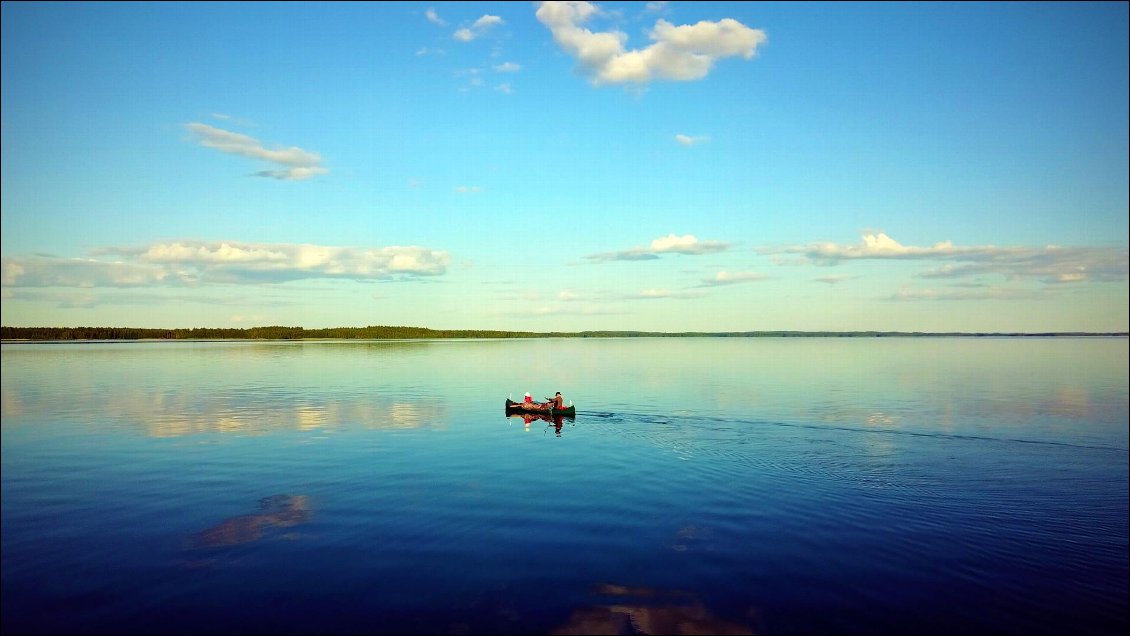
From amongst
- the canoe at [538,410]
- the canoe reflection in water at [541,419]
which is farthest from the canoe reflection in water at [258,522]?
the canoe at [538,410]

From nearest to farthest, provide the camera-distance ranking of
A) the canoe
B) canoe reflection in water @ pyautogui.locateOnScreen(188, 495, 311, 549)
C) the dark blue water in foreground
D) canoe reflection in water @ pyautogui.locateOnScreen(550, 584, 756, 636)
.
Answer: canoe reflection in water @ pyautogui.locateOnScreen(550, 584, 756, 636)
the dark blue water in foreground
canoe reflection in water @ pyautogui.locateOnScreen(188, 495, 311, 549)
the canoe

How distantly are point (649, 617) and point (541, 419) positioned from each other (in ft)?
121

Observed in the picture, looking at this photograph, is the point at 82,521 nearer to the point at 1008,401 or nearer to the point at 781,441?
the point at 781,441

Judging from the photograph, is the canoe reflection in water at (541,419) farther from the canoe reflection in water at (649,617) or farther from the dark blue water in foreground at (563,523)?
the canoe reflection in water at (649,617)

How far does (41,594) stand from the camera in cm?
1638

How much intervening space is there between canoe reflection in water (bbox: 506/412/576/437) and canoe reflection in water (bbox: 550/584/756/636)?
99.3 ft

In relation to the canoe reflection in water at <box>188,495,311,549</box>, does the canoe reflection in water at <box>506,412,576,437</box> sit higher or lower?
lower

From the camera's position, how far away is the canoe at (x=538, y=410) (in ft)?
166

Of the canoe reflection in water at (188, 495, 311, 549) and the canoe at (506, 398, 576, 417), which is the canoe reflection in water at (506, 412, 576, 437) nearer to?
the canoe at (506, 398, 576, 417)

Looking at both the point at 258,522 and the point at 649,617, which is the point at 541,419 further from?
the point at 649,617

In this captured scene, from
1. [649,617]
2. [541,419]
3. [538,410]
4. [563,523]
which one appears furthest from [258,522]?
[541,419]

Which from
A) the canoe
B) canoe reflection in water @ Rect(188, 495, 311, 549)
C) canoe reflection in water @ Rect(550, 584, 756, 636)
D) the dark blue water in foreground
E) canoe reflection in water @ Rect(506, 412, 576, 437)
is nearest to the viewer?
canoe reflection in water @ Rect(550, 584, 756, 636)

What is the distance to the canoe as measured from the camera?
5069 cm

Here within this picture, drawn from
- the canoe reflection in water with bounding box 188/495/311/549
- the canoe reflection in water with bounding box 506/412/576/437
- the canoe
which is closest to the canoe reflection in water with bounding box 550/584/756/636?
the canoe reflection in water with bounding box 188/495/311/549
